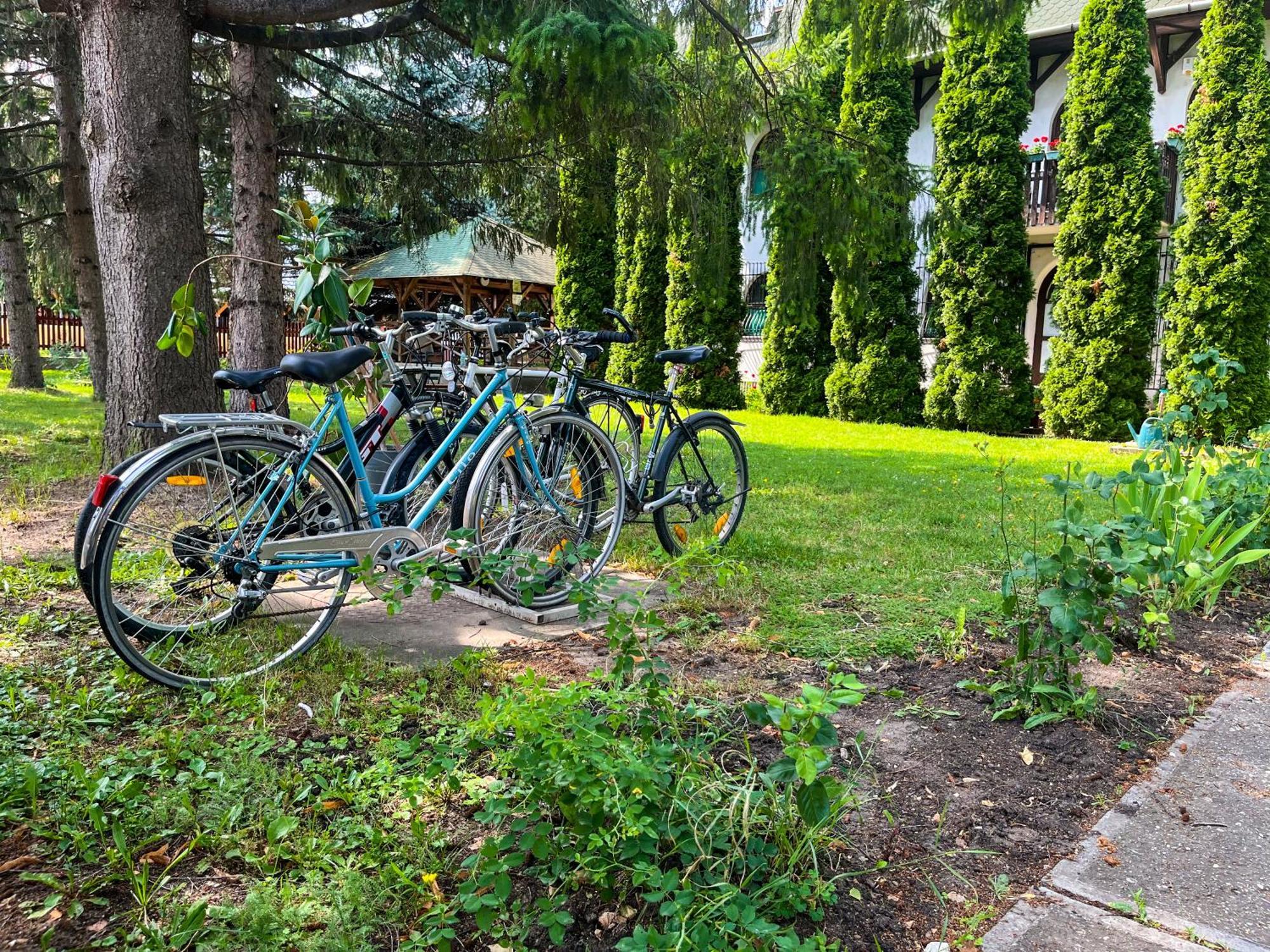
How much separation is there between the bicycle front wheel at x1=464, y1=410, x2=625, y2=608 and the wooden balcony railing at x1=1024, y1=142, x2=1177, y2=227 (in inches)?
429

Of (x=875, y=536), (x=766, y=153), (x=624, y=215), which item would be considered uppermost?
(x=624, y=215)

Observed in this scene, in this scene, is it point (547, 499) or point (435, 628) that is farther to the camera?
point (547, 499)

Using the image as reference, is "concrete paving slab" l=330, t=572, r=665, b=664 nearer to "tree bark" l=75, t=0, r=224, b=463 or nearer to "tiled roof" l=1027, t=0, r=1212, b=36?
"tree bark" l=75, t=0, r=224, b=463

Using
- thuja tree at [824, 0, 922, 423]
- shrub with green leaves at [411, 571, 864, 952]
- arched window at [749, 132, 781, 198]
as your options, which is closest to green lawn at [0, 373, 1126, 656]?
shrub with green leaves at [411, 571, 864, 952]

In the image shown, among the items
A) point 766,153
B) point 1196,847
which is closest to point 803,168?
point 766,153

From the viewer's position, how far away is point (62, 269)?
14391 millimetres

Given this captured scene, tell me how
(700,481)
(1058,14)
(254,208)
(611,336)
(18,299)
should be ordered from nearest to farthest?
(611,336) < (700,481) < (254,208) < (18,299) < (1058,14)

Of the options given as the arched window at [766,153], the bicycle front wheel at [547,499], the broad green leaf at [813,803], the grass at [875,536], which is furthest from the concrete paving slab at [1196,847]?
the arched window at [766,153]

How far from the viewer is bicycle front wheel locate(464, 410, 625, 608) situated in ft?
10.7

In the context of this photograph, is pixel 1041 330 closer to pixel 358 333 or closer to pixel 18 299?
pixel 358 333

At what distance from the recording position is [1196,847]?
1925 mm

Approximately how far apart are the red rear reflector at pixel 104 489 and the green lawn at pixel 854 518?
136 cm

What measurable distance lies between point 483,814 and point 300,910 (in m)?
0.37

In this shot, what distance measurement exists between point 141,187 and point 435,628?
321 cm
